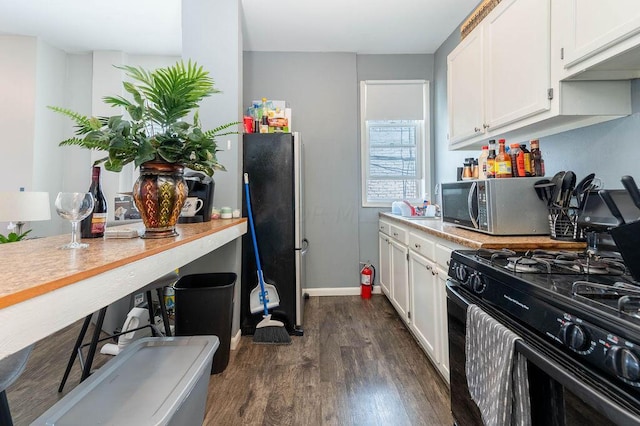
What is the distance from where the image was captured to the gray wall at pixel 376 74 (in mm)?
3488

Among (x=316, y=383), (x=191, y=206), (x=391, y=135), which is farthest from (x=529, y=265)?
(x=391, y=135)

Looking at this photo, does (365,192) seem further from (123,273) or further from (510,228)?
(123,273)

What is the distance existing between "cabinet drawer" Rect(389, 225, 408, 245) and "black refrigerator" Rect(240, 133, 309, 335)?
2.82ft

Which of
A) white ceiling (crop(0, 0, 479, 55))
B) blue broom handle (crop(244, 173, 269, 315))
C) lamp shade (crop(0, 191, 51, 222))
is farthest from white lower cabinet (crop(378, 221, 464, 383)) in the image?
lamp shade (crop(0, 191, 51, 222))

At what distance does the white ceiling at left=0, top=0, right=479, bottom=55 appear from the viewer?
2674mm

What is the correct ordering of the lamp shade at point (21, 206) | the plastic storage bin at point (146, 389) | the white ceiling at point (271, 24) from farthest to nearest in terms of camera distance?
the white ceiling at point (271, 24) → the lamp shade at point (21, 206) → the plastic storage bin at point (146, 389)

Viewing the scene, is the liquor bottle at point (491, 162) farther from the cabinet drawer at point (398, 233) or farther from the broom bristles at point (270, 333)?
the broom bristles at point (270, 333)

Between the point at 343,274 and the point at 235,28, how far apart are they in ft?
8.39

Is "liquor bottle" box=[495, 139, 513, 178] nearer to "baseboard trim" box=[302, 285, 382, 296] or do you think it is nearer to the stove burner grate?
the stove burner grate

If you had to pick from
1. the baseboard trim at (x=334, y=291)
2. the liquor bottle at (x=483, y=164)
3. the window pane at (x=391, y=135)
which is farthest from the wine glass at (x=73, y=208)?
the window pane at (x=391, y=135)

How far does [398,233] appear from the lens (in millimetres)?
2588

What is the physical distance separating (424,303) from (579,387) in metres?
1.30

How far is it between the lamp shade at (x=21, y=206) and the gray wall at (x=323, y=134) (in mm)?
2055

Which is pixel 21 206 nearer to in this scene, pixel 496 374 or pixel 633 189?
pixel 496 374
